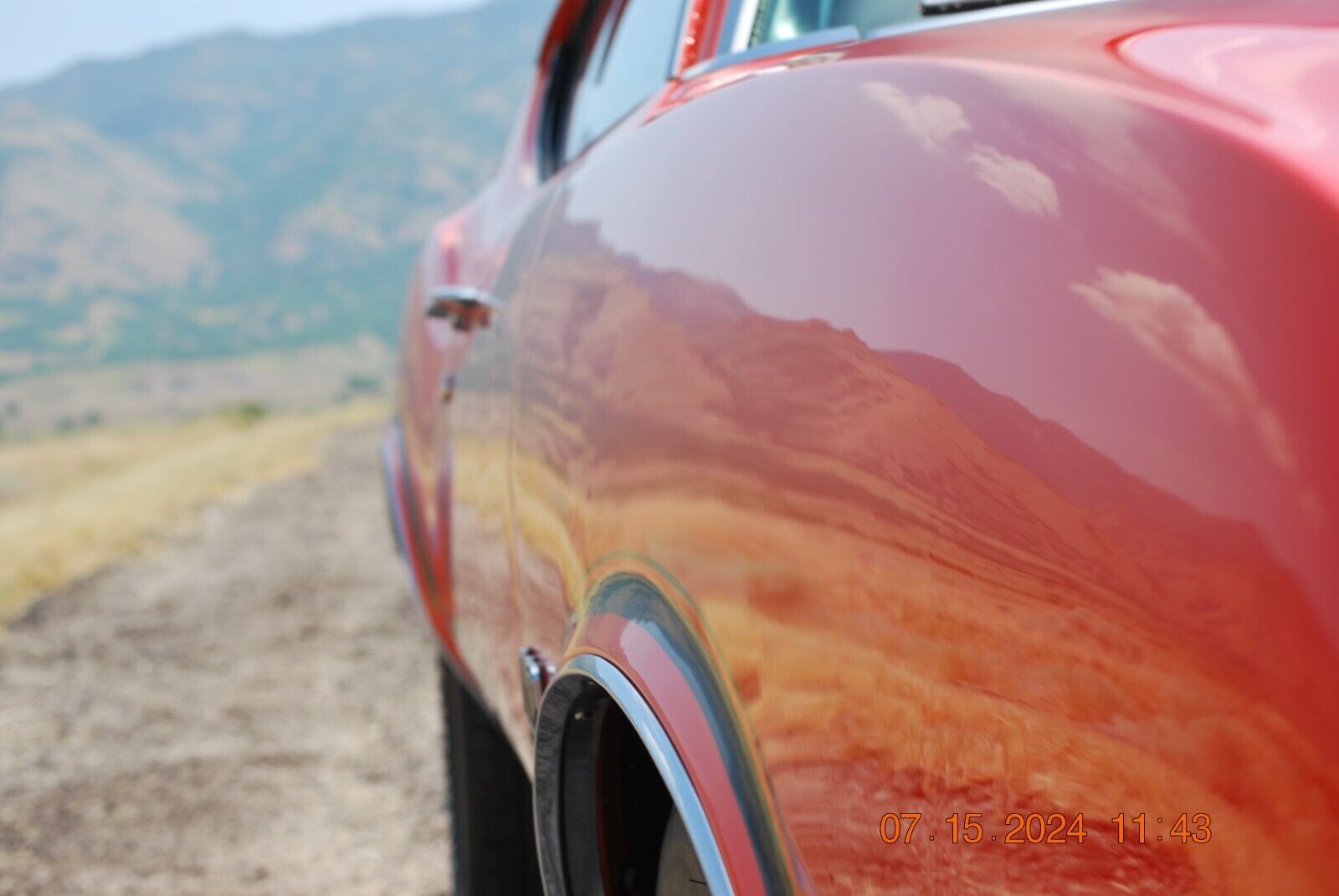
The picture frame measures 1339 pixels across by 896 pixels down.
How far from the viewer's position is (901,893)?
0.78m

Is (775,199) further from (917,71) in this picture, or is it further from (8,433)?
(8,433)

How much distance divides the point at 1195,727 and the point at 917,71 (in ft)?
1.66

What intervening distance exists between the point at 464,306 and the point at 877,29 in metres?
1.02

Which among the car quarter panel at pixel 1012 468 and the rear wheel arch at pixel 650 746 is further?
the rear wheel arch at pixel 650 746

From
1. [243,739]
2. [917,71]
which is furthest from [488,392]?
[243,739]

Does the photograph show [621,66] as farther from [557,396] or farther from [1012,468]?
[1012,468]

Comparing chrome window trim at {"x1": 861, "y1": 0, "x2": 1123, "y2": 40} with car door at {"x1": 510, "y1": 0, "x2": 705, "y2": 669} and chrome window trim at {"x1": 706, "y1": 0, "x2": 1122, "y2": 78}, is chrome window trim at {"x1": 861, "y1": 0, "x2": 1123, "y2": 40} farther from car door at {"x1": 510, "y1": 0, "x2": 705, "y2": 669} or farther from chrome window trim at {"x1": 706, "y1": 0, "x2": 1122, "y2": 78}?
car door at {"x1": 510, "y1": 0, "x2": 705, "y2": 669}

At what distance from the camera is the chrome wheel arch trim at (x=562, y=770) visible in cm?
97

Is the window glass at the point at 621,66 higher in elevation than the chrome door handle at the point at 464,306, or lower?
higher

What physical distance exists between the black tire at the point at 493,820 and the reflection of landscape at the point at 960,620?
1420 millimetres
